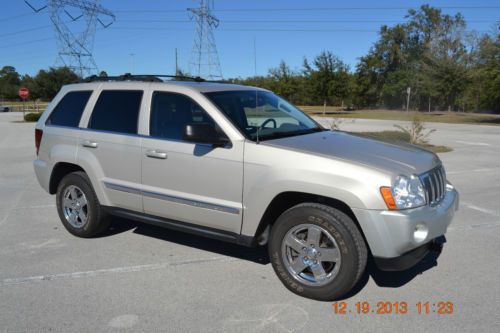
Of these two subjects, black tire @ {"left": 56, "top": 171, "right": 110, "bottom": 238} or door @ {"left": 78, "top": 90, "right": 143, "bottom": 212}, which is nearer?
door @ {"left": 78, "top": 90, "right": 143, "bottom": 212}

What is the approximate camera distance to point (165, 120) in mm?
4695

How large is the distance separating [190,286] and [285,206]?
1.14 metres

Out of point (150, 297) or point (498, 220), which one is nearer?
point (150, 297)

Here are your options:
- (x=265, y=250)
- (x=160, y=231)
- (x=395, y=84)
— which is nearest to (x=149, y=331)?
(x=265, y=250)

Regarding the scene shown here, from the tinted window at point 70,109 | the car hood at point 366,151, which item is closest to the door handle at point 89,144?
the tinted window at point 70,109

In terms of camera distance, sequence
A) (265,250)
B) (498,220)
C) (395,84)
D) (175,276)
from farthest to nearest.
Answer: (395,84) → (498,220) → (265,250) → (175,276)

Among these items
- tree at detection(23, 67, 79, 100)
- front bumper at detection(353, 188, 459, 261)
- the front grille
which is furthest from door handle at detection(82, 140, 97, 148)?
tree at detection(23, 67, 79, 100)

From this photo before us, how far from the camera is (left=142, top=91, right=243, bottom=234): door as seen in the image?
4.16 meters

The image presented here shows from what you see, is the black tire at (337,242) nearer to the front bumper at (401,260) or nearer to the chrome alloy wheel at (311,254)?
the chrome alloy wheel at (311,254)

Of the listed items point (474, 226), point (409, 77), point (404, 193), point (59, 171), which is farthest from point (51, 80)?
point (404, 193)

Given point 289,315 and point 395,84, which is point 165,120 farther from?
point 395,84

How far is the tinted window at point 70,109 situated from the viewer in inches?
215

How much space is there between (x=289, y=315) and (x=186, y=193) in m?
1.56

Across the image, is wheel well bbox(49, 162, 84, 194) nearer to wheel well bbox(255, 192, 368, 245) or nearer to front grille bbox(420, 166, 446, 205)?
wheel well bbox(255, 192, 368, 245)
